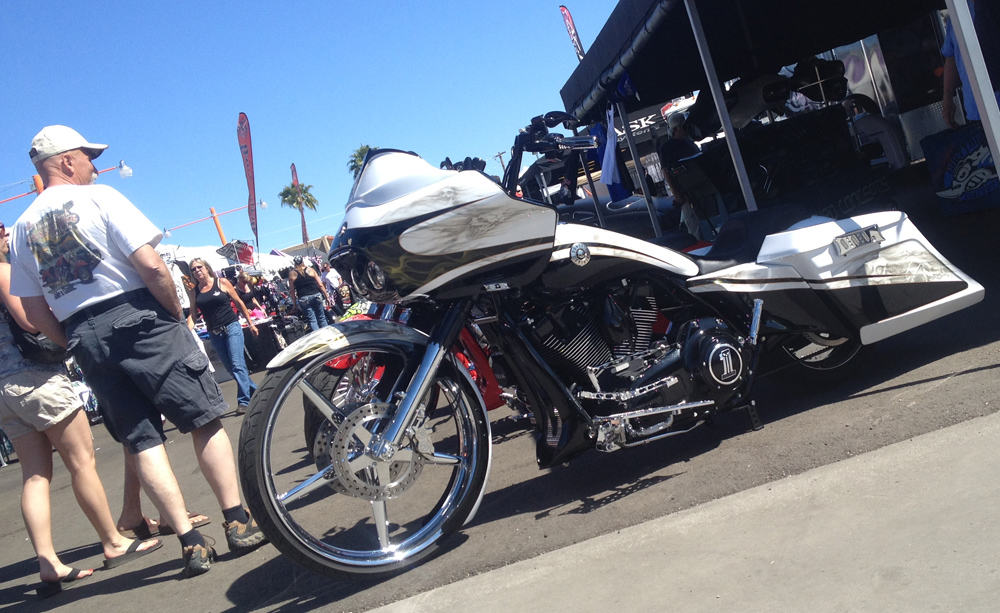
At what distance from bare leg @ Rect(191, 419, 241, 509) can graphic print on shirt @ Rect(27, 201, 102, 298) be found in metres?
0.86

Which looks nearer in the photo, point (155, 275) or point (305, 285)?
point (155, 275)

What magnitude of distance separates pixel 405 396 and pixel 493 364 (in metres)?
0.49

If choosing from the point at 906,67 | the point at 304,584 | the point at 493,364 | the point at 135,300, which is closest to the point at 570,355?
the point at 493,364

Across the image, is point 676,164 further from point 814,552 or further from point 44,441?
point 814,552

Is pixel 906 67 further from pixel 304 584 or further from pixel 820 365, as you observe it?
pixel 304 584

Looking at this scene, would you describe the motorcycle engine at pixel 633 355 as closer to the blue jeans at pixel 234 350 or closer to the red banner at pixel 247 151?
the blue jeans at pixel 234 350

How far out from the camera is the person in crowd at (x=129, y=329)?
10.8ft

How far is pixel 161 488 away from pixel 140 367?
58 cm

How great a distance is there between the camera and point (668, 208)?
1090 cm

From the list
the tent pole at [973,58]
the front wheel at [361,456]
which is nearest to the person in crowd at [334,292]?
the front wheel at [361,456]

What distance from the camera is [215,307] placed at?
786cm

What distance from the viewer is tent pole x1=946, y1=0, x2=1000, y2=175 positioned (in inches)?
141

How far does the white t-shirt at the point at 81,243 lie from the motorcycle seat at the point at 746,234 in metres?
2.58

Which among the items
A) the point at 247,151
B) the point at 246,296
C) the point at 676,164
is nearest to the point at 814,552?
the point at 676,164
